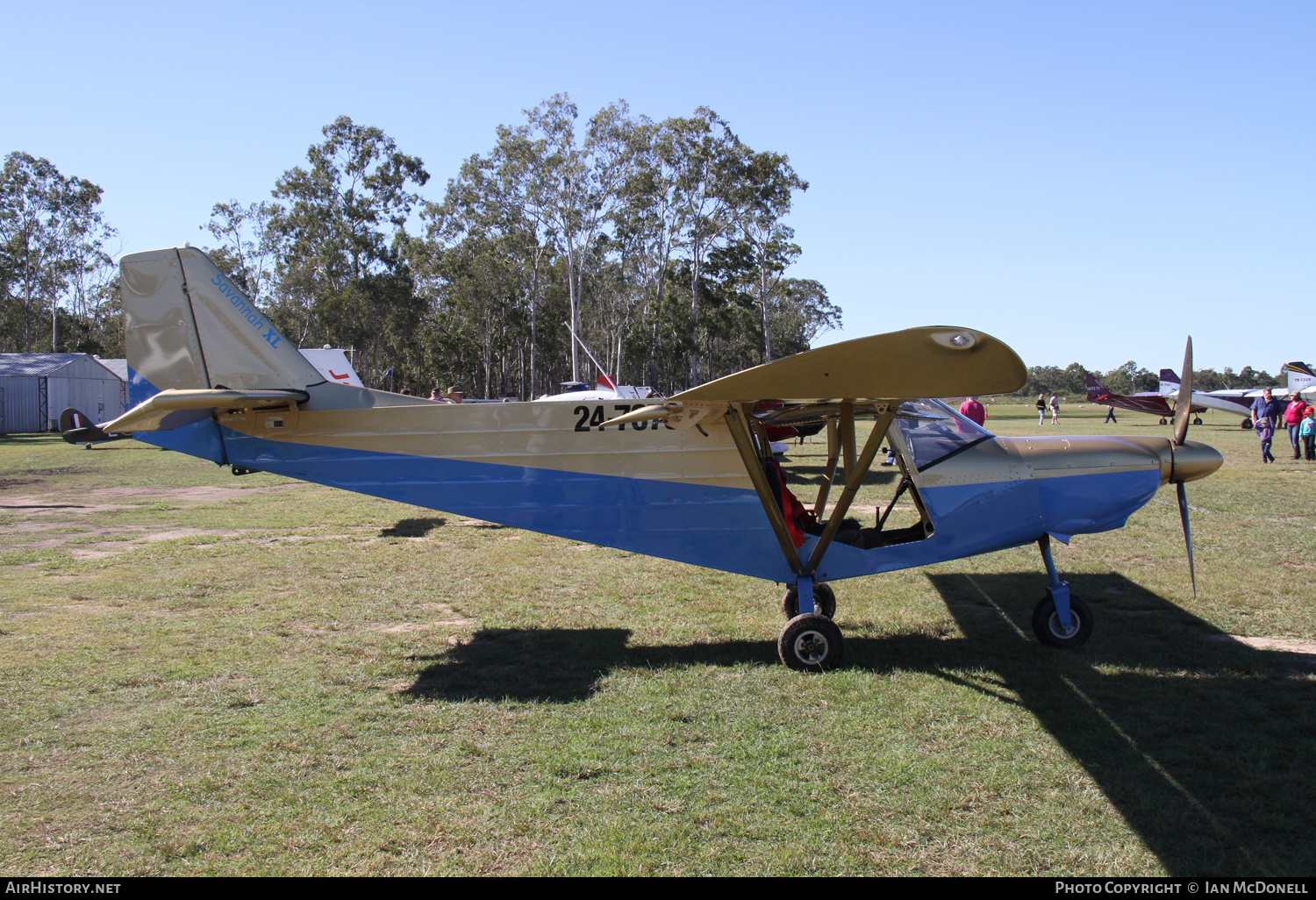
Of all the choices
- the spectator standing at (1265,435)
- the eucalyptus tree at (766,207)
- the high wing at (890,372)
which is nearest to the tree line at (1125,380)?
the eucalyptus tree at (766,207)

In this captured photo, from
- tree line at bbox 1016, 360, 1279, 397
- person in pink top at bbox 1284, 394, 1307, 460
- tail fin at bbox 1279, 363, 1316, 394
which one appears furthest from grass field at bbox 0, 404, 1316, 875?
tree line at bbox 1016, 360, 1279, 397

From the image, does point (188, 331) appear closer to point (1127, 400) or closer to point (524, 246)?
point (1127, 400)

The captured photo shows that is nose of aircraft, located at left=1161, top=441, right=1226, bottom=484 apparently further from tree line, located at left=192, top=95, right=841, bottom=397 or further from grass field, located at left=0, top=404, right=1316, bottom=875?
tree line, located at left=192, top=95, right=841, bottom=397

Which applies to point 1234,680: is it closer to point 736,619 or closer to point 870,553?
point 870,553

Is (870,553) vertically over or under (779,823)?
over

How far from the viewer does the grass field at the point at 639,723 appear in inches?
135

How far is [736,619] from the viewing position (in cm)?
689

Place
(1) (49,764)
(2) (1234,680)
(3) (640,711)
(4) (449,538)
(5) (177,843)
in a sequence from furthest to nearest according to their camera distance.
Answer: (4) (449,538), (2) (1234,680), (3) (640,711), (1) (49,764), (5) (177,843)

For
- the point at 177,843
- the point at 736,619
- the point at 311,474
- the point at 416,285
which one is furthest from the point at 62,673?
the point at 416,285

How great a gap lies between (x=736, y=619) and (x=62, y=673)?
508cm

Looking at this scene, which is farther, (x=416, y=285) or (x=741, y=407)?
(x=416, y=285)

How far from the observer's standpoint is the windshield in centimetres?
612

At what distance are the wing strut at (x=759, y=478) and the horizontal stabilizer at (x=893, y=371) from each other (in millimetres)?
630

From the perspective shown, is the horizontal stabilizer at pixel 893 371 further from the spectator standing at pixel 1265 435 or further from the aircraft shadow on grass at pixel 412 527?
the spectator standing at pixel 1265 435
